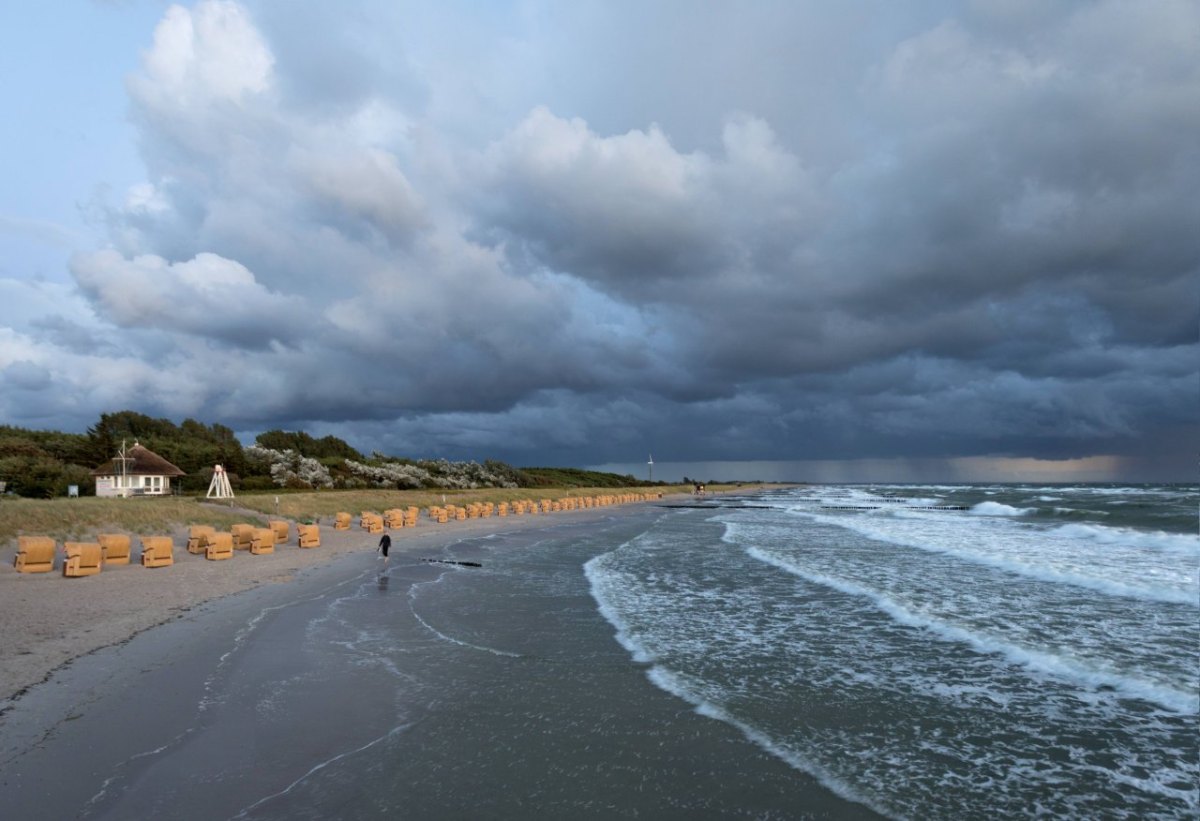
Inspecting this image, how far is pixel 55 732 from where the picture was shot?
6887 mm

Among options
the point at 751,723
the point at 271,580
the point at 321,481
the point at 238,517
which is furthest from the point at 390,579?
the point at 321,481

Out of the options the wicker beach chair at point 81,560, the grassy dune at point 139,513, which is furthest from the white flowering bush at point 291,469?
the wicker beach chair at point 81,560

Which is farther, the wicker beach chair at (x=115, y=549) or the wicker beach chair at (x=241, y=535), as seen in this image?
the wicker beach chair at (x=241, y=535)

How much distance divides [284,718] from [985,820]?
7192 mm

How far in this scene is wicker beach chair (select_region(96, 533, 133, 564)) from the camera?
772 inches

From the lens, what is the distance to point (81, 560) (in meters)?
17.5

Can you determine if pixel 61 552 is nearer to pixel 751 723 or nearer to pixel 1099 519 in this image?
pixel 751 723

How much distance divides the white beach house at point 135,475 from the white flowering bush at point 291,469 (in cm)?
925

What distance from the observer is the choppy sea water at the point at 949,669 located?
622 cm

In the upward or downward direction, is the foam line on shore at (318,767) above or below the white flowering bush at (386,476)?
below

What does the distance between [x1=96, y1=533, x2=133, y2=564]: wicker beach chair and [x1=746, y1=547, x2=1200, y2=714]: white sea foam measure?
2144cm

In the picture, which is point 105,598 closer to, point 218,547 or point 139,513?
point 218,547

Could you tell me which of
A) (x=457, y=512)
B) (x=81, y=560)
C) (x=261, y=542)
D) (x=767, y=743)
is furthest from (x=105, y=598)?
(x=457, y=512)

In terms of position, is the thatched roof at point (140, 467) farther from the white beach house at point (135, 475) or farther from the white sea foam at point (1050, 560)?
the white sea foam at point (1050, 560)
